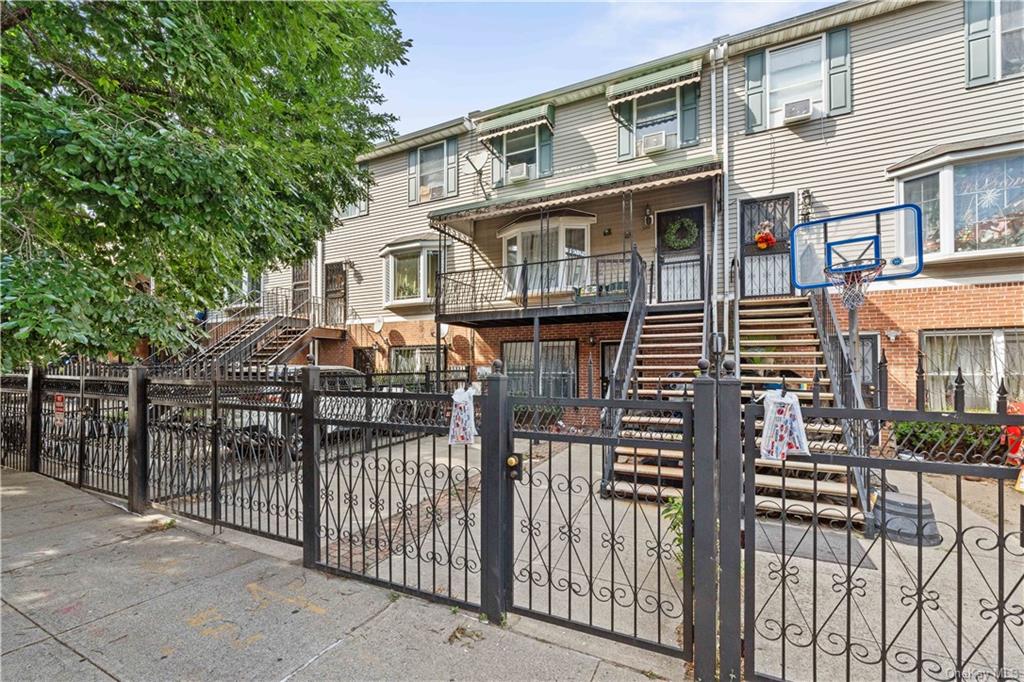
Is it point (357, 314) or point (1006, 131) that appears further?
point (357, 314)

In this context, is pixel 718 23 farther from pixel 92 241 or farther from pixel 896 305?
pixel 92 241

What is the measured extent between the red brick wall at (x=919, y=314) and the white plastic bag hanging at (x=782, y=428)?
27.2ft

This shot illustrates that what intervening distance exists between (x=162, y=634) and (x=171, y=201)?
10.5 feet

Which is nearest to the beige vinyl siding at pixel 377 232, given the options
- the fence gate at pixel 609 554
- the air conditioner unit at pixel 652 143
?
the air conditioner unit at pixel 652 143

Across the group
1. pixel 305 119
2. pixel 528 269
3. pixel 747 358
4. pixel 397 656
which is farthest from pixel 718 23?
pixel 397 656

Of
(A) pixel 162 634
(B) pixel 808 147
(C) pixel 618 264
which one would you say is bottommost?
(A) pixel 162 634

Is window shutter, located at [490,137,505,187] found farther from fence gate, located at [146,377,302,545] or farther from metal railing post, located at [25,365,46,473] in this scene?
metal railing post, located at [25,365,46,473]

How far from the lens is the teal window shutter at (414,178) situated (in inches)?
567

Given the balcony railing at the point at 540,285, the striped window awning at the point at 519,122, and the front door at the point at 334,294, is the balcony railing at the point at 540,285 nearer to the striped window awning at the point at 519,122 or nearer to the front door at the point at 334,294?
the striped window awning at the point at 519,122

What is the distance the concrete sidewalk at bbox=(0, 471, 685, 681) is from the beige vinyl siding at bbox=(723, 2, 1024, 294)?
31.0 ft

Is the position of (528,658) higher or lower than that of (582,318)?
lower

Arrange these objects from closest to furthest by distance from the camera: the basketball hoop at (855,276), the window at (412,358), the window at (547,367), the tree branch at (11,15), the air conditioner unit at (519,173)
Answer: the tree branch at (11,15), the basketball hoop at (855,276), the window at (547,367), the air conditioner unit at (519,173), the window at (412,358)

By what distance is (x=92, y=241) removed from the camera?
4109mm

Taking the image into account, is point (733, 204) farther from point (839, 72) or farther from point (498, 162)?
point (498, 162)
